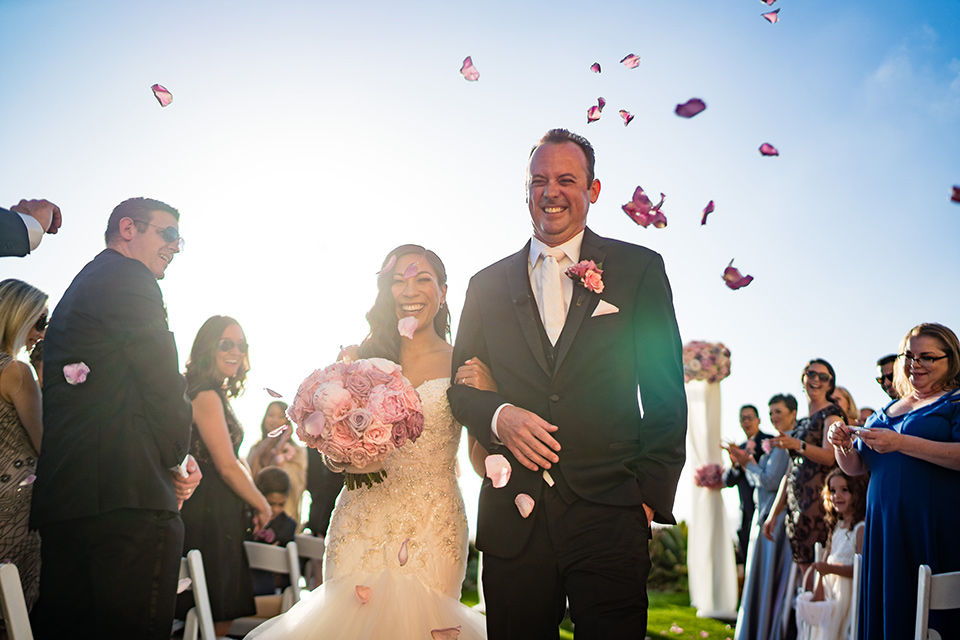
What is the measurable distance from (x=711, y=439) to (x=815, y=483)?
348 centimetres

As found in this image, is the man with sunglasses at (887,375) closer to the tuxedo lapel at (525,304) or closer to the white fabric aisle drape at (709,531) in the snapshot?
the white fabric aisle drape at (709,531)

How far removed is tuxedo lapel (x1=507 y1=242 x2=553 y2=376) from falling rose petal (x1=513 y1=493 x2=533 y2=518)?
0.46 meters

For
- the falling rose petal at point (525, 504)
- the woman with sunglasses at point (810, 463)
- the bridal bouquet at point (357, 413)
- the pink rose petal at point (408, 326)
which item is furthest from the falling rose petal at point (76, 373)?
the woman with sunglasses at point (810, 463)

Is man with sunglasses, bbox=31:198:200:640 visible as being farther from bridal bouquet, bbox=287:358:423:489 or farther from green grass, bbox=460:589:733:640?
green grass, bbox=460:589:733:640

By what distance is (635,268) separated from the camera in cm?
308

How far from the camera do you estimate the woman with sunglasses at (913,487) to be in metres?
4.52

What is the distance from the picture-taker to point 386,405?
3346 mm

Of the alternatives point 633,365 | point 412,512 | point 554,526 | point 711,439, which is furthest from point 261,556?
point 711,439

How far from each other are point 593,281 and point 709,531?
7735 millimetres

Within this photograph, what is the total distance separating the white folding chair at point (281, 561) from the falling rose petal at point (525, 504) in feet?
6.06

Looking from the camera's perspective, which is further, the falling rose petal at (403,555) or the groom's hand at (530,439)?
the falling rose petal at (403,555)

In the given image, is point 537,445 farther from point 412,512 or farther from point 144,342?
point 144,342

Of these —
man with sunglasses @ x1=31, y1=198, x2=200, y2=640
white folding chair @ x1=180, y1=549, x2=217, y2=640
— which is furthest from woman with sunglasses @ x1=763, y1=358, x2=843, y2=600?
man with sunglasses @ x1=31, y1=198, x2=200, y2=640

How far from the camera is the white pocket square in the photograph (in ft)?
9.73
